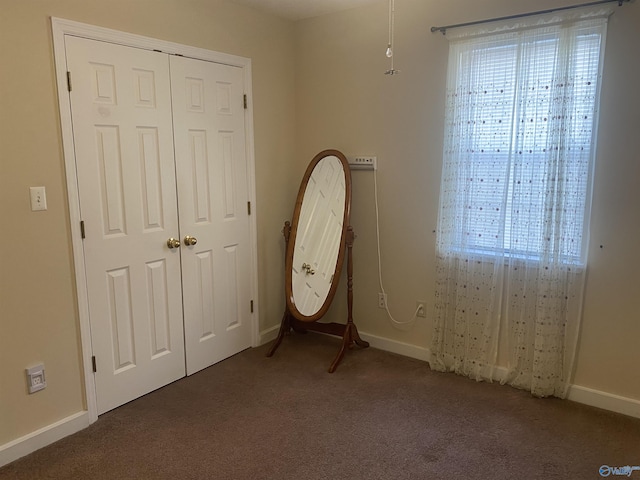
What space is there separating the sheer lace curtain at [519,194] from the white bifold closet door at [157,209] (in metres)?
1.43

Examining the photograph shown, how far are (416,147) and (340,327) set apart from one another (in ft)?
4.47

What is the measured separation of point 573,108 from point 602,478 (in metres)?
1.80

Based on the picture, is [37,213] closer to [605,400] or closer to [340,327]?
[340,327]

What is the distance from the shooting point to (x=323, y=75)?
343 centimetres

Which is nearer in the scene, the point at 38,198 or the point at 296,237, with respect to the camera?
the point at 38,198

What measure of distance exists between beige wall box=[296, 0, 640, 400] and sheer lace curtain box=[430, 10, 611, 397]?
0.31ft

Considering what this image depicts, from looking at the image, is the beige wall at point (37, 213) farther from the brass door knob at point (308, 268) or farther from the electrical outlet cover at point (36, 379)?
the brass door knob at point (308, 268)

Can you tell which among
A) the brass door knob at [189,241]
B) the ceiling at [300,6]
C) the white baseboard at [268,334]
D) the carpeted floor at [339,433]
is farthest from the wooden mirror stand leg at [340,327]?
the ceiling at [300,6]

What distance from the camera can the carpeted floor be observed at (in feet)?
7.04

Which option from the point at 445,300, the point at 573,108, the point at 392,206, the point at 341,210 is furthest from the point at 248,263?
the point at 573,108

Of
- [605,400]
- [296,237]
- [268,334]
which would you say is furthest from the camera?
[268,334]

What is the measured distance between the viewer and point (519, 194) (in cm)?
268

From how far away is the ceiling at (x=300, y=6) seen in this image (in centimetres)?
306

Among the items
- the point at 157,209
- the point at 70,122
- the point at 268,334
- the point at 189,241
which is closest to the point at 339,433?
the point at 268,334
